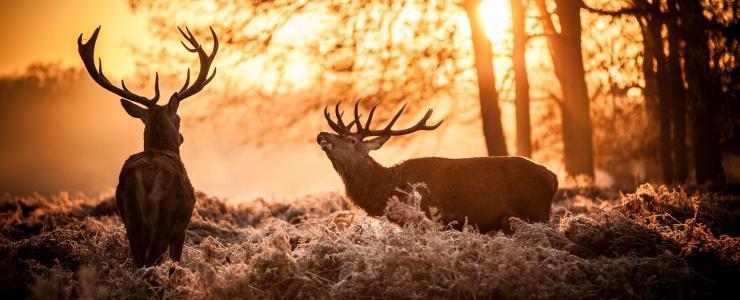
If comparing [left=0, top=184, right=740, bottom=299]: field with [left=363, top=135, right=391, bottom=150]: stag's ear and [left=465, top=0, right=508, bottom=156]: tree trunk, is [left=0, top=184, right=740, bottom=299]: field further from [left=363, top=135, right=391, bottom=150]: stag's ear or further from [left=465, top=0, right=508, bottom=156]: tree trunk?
[left=465, top=0, right=508, bottom=156]: tree trunk

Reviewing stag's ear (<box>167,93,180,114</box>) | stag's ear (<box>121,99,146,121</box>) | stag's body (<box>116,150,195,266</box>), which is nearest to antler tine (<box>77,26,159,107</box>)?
stag's ear (<box>121,99,146,121</box>)

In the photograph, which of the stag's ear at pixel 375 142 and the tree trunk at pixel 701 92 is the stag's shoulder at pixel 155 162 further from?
the tree trunk at pixel 701 92

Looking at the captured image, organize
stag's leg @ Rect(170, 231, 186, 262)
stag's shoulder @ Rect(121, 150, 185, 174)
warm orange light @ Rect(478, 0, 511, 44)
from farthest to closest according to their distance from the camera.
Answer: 1. warm orange light @ Rect(478, 0, 511, 44)
2. stag's leg @ Rect(170, 231, 186, 262)
3. stag's shoulder @ Rect(121, 150, 185, 174)

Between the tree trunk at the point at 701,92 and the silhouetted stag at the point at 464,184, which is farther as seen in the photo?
the tree trunk at the point at 701,92

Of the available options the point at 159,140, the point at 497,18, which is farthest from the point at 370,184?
the point at 497,18

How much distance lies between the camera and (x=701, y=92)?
14781mm

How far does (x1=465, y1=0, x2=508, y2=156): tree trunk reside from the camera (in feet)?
45.7

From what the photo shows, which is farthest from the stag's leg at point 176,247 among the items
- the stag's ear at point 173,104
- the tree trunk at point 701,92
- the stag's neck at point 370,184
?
the tree trunk at point 701,92

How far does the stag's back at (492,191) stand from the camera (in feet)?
26.5

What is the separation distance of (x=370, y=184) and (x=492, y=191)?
1.61 meters

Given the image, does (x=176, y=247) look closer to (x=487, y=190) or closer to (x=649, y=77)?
(x=487, y=190)

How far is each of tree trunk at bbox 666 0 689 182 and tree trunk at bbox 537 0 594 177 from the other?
80.7 inches

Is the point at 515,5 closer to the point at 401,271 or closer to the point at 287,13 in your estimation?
the point at 287,13

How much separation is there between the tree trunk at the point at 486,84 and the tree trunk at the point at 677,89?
4.87 meters
